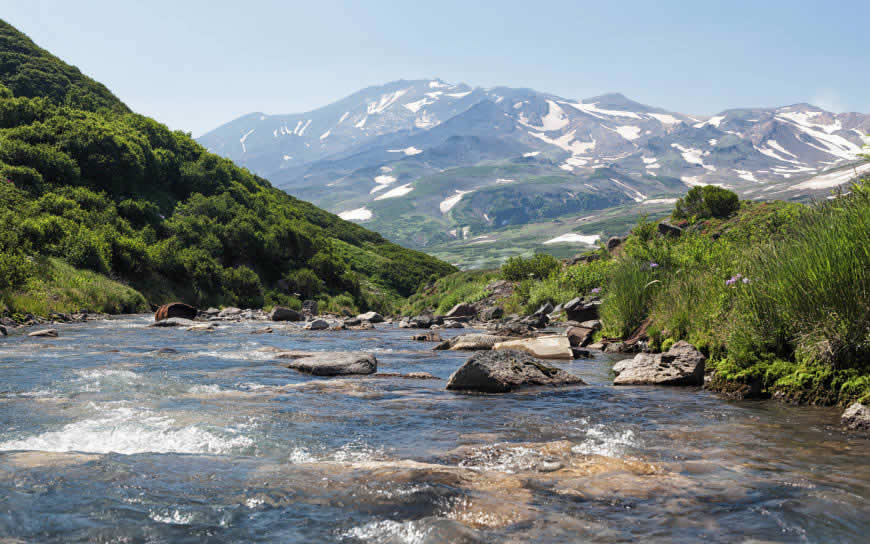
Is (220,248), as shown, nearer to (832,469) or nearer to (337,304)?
(337,304)

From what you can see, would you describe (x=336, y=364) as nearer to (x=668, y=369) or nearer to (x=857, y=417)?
(x=668, y=369)

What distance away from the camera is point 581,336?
19.5 m

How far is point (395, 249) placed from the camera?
121 metres

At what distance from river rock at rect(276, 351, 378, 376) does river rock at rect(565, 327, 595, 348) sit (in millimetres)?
8231

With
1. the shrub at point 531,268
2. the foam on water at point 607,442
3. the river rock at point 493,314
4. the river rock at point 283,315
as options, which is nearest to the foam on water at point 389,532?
the foam on water at point 607,442

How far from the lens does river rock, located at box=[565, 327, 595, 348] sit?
19.3 meters

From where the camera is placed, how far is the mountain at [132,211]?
132 ft

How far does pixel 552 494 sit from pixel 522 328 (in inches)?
732

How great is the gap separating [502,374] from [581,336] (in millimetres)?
9084

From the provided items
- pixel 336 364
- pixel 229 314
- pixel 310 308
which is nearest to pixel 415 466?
pixel 336 364

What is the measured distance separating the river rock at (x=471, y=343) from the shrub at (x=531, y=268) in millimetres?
29089

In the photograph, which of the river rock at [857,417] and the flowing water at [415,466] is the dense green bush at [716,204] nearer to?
the flowing water at [415,466]

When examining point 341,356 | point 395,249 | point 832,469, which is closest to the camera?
point 832,469

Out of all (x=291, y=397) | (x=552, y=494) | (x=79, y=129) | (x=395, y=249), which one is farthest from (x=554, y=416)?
(x=395, y=249)
